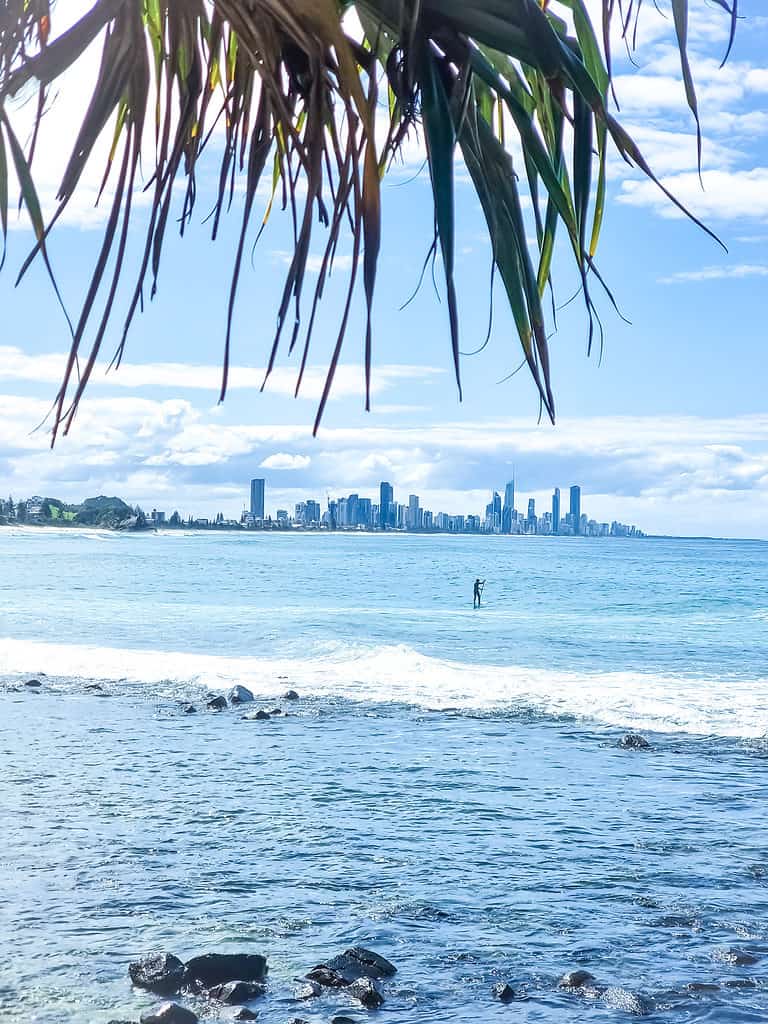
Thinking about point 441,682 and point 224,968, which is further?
point 441,682

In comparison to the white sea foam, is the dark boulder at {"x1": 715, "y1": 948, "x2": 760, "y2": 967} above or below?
above

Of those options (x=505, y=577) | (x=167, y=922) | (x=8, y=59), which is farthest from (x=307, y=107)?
(x=505, y=577)

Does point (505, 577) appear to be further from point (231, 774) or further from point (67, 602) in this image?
point (231, 774)

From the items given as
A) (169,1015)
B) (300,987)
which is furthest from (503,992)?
(169,1015)

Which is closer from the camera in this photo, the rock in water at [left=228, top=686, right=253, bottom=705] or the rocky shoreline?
the rocky shoreline

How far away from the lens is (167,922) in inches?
262

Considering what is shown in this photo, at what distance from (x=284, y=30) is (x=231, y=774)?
10329mm

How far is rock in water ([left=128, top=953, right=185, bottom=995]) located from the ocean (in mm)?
104

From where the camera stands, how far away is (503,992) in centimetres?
578

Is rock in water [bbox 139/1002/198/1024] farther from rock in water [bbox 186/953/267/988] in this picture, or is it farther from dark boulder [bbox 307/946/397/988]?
dark boulder [bbox 307/946/397/988]

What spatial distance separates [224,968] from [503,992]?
4.90 feet

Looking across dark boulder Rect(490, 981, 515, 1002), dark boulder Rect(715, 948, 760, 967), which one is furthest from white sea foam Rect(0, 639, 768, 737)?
dark boulder Rect(490, 981, 515, 1002)

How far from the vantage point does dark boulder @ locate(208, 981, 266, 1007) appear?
5.56 meters

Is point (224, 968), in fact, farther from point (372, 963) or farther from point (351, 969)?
point (372, 963)
